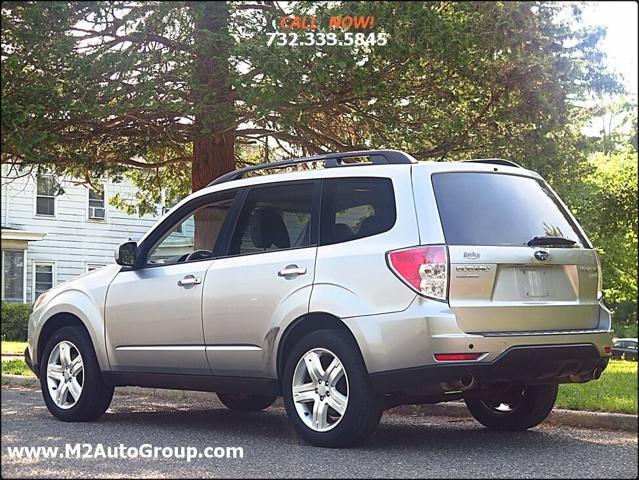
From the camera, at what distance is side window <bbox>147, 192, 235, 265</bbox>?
848 cm

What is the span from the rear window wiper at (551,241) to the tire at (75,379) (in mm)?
3863

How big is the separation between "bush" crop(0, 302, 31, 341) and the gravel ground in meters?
18.7

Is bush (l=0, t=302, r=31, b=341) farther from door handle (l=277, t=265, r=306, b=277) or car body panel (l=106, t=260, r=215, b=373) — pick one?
door handle (l=277, t=265, r=306, b=277)

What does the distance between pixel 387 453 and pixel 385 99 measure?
21.6ft

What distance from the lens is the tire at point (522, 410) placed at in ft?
26.8

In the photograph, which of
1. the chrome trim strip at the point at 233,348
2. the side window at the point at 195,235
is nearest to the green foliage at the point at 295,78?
the side window at the point at 195,235

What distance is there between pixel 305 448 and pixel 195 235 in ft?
7.51

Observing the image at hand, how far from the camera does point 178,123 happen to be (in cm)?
1355

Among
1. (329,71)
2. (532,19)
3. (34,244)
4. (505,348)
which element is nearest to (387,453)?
(505,348)

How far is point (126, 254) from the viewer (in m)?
8.78

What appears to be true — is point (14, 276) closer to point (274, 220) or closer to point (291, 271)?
point (274, 220)

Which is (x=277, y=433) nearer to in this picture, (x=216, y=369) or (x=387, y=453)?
(x=216, y=369)

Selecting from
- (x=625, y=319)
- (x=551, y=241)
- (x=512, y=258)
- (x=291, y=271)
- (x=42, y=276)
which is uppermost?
(x=551, y=241)

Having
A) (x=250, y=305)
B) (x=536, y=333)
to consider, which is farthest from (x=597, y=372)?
(x=250, y=305)
